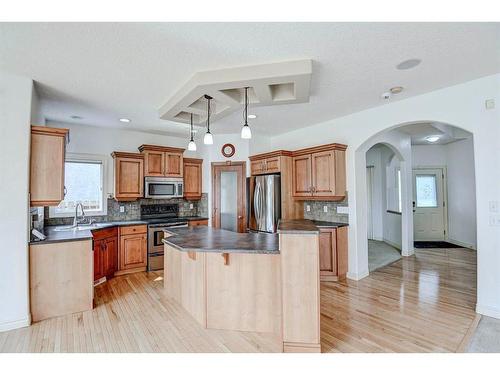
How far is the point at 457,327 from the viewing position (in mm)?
2521

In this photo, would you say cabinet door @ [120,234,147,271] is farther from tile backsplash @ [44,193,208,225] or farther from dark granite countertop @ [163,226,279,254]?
dark granite countertop @ [163,226,279,254]

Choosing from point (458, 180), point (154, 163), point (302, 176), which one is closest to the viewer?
point (302, 176)

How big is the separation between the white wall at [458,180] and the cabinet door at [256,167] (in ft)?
15.0

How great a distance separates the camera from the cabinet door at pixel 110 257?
13.1 feet

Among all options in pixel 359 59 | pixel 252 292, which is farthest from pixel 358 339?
pixel 359 59

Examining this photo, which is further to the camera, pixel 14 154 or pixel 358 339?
pixel 14 154

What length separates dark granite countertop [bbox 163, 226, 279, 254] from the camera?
2.28m

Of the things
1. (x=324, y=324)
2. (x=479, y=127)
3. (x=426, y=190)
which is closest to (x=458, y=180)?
(x=426, y=190)

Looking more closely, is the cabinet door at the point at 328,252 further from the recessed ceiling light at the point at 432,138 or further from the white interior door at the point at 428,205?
the white interior door at the point at 428,205

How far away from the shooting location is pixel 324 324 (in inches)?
103

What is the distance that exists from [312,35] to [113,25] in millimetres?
1465

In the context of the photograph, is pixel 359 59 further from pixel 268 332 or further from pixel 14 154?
pixel 14 154

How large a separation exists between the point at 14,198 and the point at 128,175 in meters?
2.04

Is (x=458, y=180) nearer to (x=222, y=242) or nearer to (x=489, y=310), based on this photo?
(x=489, y=310)
